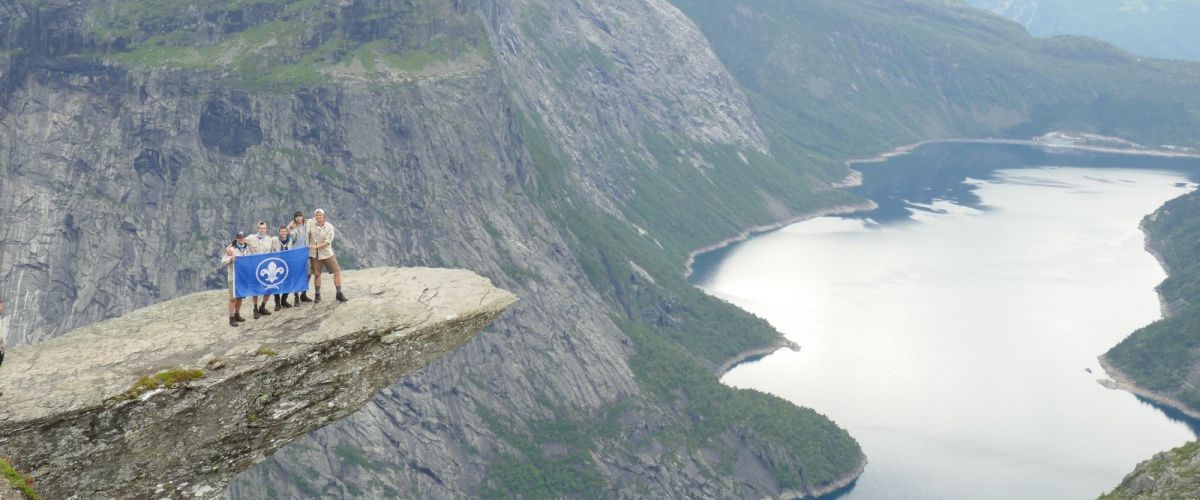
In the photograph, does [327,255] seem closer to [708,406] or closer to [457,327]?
[457,327]

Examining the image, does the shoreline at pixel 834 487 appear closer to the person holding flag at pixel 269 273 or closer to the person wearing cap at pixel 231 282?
the person holding flag at pixel 269 273

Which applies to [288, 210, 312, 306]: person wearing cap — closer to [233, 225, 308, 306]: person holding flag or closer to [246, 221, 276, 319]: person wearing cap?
[233, 225, 308, 306]: person holding flag

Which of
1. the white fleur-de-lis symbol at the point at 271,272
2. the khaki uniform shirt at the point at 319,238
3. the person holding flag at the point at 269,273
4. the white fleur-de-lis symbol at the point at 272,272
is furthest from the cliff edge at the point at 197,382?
the khaki uniform shirt at the point at 319,238

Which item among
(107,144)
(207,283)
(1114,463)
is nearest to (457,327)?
(207,283)

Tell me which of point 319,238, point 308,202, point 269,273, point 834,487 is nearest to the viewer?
point 269,273

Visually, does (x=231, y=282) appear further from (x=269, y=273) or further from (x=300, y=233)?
(x=300, y=233)

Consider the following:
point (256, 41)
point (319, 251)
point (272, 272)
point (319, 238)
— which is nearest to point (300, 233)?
point (319, 238)
